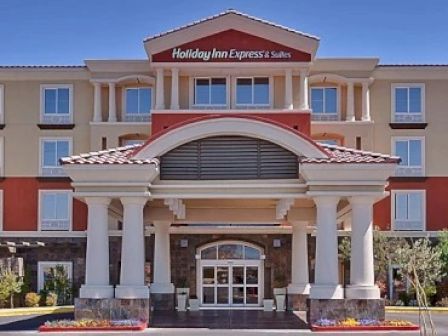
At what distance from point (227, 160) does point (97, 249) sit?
14.9 ft

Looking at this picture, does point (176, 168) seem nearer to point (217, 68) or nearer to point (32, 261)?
point (217, 68)

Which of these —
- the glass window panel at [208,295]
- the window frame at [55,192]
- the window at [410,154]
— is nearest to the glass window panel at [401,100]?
the window at [410,154]

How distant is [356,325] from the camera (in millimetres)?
22719

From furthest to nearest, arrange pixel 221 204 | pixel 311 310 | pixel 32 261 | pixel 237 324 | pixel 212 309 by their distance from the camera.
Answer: pixel 32 261, pixel 212 309, pixel 221 204, pixel 237 324, pixel 311 310

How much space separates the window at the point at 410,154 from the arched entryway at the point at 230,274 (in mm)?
8368

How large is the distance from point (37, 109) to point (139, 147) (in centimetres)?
1902

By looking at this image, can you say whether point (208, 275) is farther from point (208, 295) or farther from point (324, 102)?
point (324, 102)

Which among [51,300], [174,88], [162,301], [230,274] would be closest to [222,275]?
[230,274]

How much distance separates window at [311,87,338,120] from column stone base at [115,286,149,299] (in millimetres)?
19698

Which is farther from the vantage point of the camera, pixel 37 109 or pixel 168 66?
pixel 37 109

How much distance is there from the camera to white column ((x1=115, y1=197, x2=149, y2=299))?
77.0 feet

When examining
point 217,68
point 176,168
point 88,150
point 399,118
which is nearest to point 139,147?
point 176,168

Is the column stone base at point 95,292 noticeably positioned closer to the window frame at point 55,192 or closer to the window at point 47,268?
the window at point 47,268

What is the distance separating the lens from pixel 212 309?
35.3m
